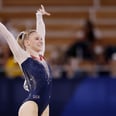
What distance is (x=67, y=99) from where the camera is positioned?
7.62m

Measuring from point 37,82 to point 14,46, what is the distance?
395 millimetres

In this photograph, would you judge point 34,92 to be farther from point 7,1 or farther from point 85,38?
point 7,1

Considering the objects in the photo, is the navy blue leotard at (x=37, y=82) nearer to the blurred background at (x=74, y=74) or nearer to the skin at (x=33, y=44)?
the skin at (x=33, y=44)

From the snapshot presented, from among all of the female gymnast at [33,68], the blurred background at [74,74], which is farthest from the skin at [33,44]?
the blurred background at [74,74]

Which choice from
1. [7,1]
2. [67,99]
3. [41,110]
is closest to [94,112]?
[67,99]

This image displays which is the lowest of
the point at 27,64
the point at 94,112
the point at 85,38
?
the point at 94,112

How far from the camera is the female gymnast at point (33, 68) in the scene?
5074 mm

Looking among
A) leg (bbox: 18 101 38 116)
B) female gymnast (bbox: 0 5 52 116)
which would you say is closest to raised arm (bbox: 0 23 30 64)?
female gymnast (bbox: 0 5 52 116)

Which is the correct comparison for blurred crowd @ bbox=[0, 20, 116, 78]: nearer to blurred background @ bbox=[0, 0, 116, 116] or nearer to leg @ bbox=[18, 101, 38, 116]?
blurred background @ bbox=[0, 0, 116, 116]

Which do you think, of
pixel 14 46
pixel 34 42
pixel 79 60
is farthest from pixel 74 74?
pixel 14 46

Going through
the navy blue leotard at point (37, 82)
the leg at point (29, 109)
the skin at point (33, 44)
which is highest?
the skin at point (33, 44)

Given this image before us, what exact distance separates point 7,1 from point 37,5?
2.29ft

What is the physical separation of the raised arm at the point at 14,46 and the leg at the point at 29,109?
1.38ft

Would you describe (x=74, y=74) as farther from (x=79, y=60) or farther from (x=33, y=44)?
(x=33, y=44)
